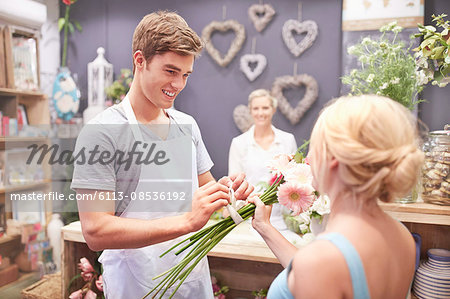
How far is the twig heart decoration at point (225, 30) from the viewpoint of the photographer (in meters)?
3.99

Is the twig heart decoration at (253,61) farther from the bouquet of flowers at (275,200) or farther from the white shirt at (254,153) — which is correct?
the bouquet of flowers at (275,200)

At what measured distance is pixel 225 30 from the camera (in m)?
4.07

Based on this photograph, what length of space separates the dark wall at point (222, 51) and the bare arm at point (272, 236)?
2892 millimetres

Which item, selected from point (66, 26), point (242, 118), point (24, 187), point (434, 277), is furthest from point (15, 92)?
point (434, 277)

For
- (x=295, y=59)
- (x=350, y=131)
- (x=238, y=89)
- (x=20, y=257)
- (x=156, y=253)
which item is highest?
(x=295, y=59)

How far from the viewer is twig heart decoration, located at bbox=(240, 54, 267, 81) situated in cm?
398

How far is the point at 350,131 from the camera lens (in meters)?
0.74

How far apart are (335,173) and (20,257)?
145 inches

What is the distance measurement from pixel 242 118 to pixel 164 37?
2843 mm

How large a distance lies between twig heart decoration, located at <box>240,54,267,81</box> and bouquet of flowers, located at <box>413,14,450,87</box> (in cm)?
249

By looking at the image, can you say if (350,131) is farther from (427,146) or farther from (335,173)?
(427,146)

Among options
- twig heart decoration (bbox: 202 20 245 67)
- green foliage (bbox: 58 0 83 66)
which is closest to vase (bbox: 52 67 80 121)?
green foliage (bbox: 58 0 83 66)

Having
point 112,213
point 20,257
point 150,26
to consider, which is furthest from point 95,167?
point 20,257

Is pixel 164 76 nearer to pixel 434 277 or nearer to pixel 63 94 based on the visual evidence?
pixel 434 277
